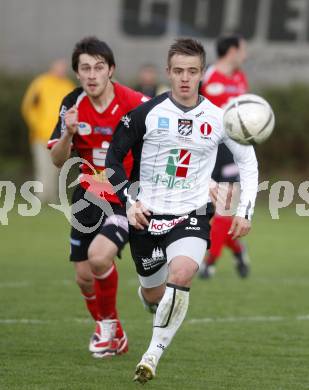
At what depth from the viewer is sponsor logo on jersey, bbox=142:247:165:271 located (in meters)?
7.04

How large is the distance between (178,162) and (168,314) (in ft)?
3.35

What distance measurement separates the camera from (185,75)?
22.3 feet

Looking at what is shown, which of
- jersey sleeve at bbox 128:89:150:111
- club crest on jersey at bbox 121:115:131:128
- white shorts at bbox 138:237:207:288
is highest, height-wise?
club crest on jersey at bbox 121:115:131:128

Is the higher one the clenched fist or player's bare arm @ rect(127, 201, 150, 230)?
the clenched fist

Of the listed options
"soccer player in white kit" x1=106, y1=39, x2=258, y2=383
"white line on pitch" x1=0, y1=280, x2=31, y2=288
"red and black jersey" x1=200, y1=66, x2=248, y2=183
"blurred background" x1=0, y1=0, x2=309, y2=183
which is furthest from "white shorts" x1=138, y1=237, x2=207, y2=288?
"blurred background" x1=0, y1=0, x2=309, y2=183

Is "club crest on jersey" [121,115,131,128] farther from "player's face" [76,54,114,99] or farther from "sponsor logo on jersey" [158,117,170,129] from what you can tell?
"player's face" [76,54,114,99]

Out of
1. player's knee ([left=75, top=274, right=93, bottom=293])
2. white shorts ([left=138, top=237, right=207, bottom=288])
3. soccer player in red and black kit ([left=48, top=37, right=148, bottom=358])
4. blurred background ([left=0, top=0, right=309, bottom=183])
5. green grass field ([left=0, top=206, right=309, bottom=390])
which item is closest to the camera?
white shorts ([left=138, top=237, right=207, bottom=288])

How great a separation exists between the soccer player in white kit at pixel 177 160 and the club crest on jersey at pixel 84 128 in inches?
31.0

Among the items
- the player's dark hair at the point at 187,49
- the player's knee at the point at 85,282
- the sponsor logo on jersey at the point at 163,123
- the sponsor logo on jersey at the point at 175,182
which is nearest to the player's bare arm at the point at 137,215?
the sponsor logo on jersey at the point at 175,182

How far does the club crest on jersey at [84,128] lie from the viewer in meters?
7.71

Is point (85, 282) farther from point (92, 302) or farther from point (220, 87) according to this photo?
point (220, 87)

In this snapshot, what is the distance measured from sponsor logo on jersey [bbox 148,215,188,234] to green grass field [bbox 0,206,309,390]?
914mm

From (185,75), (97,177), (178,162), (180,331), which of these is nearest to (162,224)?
(178,162)

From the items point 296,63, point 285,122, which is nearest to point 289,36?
point 296,63
